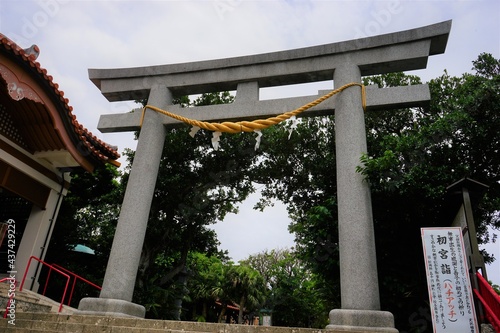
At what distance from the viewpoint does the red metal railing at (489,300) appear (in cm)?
321

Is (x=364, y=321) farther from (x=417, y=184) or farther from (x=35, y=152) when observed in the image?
(x=35, y=152)

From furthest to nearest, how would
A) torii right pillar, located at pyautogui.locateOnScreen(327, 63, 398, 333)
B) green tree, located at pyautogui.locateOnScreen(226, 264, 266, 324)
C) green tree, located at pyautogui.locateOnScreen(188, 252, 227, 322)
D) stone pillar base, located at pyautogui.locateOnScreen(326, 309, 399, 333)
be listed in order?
green tree, located at pyautogui.locateOnScreen(226, 264, 266, 324)
green tree, located at pyautogui.locateOnScreen(188, 252, 227, 322)
torii right pillar, located at pyautogui.locateOnScreen(327, 63, 398, 333)
stone pillar base, located at pyautogui.locateOnScreen(326, 309, 399, 333)

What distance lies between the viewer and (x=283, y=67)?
6789mm

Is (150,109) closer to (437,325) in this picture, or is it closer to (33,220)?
(33,220)

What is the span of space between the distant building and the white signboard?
683 centimetres

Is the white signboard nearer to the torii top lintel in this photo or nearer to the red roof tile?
the torii top lintel

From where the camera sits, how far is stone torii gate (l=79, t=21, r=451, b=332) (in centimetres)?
502

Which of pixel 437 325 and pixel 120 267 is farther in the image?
pixel 120 267

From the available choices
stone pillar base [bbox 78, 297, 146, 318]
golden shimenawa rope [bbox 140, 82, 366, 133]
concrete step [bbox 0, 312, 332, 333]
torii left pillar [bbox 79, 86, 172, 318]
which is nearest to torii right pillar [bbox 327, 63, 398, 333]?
golden shimenawa rope [bbox 140, 82, 366, 133]

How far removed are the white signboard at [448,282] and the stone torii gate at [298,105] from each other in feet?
2.98

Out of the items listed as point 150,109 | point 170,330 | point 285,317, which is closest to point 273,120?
point 150,109

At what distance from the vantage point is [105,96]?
7.92 m

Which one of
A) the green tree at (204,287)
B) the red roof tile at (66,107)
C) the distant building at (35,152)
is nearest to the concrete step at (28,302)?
the distant building at (35,152)

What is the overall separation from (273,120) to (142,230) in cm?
303
